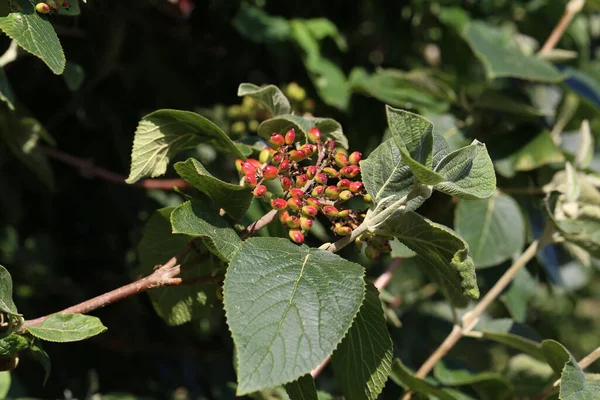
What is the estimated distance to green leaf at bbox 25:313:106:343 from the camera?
942mm

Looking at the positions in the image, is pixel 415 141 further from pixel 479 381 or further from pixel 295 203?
pixel 479 381

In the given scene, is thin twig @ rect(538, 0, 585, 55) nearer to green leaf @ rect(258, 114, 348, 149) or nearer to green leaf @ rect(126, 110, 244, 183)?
green leaf @ rect(258, 114, 348, 149)

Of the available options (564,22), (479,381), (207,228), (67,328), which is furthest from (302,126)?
(564,22)

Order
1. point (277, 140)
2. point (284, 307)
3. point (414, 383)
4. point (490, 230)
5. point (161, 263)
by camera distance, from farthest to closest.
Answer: point (490, 230) → point (414, 383) → point (161, 263) → point (277, 140) → point (284, 307)

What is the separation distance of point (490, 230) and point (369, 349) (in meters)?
0.74

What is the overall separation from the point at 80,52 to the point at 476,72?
1.33m

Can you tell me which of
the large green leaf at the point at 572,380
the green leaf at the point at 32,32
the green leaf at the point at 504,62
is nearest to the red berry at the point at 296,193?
the green leaf at the point at 32,32

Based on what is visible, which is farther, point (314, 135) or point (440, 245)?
point (314, 135)

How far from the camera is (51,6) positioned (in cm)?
105

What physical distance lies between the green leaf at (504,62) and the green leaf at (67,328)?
1160 millimetres

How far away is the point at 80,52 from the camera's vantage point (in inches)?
76.5

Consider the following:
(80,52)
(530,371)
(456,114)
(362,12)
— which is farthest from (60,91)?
(530,371)

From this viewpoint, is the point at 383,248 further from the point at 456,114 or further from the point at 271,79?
the point at 271,79

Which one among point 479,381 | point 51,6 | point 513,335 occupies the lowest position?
point 479,381
